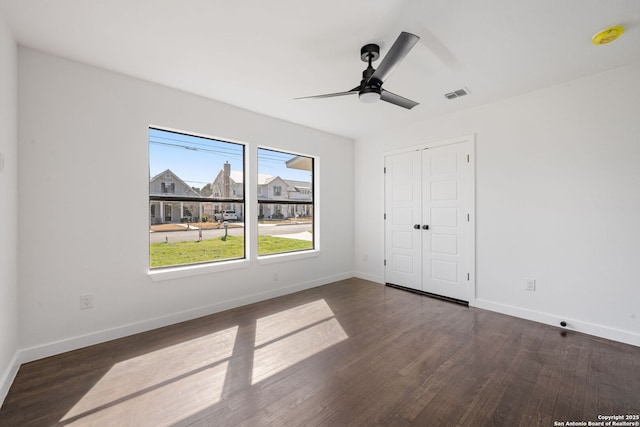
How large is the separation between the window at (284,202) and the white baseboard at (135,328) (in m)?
0.63

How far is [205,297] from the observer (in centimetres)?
334

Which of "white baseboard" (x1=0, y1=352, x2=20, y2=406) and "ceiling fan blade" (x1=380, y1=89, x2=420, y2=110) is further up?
"ceiling fan blade" (x1=380, y1=89, x2=420, y2=110)

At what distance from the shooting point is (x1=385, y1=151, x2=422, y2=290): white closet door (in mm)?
4289

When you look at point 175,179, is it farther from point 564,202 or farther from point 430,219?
point 564,202

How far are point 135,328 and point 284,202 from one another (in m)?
2.47

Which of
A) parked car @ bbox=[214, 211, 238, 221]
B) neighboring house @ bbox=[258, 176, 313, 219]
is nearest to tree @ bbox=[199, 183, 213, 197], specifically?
parked car @ bbox=[214, 211, 238, 221]

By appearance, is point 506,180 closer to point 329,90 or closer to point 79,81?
point 329,90

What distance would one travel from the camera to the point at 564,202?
2.98 metres

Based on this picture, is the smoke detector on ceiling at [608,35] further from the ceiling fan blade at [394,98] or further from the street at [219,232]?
the street at [219,232]

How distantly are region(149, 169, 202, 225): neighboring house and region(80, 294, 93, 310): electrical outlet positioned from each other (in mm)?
879

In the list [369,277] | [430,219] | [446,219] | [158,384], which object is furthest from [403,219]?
[158,384]

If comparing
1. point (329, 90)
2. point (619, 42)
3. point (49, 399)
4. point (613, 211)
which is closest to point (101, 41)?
point (329, 90)

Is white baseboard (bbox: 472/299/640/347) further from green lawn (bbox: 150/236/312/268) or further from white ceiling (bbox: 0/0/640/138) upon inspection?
green lawn (bbox: 150/236/312/268)

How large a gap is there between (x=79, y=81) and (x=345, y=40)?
2.48 meters
